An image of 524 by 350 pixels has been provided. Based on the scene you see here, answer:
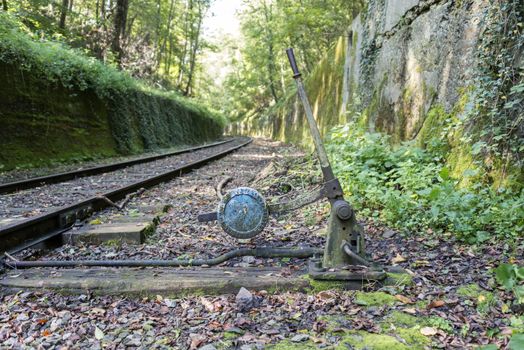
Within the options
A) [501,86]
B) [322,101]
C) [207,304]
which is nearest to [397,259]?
[207,304]

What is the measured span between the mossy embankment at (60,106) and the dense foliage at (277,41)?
788 cm

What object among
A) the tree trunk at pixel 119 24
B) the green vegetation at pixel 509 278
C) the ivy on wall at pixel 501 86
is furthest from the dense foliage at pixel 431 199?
the tree trunk at pixel 119 24

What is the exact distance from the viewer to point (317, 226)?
3906mm

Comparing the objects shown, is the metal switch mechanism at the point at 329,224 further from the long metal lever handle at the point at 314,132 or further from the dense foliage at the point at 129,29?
the dense foliage at the point at 129,29

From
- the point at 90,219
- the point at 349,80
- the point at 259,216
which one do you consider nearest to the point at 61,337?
the point at 259,216

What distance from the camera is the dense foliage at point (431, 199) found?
10.5 ft

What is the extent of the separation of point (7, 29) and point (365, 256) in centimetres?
964

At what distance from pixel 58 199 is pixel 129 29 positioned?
838 inches

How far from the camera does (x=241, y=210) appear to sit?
8.89 feet

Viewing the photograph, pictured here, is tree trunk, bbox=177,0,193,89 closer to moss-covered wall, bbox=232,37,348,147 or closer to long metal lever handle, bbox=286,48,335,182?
moss-covered wall, bbox=232,37,348,147

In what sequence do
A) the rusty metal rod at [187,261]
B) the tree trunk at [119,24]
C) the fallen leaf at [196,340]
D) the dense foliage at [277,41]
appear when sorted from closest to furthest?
the fallen leaf at [196,340] → the rusty metal rod at [187,261] → the tree trunk at [119,24] → the dense foliage at [277,41]

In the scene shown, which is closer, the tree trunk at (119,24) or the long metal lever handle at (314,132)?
the long metal lever handle at (314,132)

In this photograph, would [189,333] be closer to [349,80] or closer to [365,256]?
[365,256]

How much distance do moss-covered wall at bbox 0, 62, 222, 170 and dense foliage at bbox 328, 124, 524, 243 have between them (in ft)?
24.0
